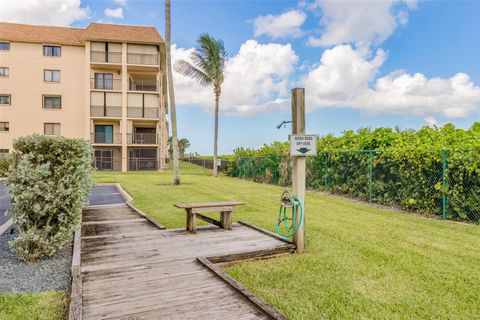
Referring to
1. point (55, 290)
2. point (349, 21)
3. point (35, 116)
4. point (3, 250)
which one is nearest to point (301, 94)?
point (55, 290)

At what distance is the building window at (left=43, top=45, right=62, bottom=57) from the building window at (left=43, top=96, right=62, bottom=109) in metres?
3.90

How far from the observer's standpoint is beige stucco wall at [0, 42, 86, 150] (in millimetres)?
29219

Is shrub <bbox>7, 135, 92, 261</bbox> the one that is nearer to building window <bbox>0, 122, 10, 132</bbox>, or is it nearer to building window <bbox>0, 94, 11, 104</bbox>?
building window <bbox>0, 122, 10, 132</bbox>

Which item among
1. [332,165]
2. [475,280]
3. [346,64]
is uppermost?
[346,64]

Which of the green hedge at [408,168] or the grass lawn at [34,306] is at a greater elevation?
the green hedge at [408,168]

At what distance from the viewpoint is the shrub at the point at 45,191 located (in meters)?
4.45

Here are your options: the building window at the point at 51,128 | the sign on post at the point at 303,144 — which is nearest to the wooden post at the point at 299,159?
the sign on post at the point at 303,144

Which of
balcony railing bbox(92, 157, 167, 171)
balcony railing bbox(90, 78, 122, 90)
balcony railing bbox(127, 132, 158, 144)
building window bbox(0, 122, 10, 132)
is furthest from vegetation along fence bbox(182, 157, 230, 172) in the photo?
building window bbox(0, 122, 10, 132)

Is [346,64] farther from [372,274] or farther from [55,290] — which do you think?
[55,290]

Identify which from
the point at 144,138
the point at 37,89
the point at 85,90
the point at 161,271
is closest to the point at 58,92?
the point at 37,89

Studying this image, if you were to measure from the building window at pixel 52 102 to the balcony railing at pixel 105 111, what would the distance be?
3.74 meters

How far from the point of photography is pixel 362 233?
21.6 ft

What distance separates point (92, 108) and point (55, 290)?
28.0 m

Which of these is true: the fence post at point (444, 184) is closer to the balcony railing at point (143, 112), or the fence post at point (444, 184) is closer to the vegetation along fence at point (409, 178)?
the vegetation along fence at point (409, 178)
